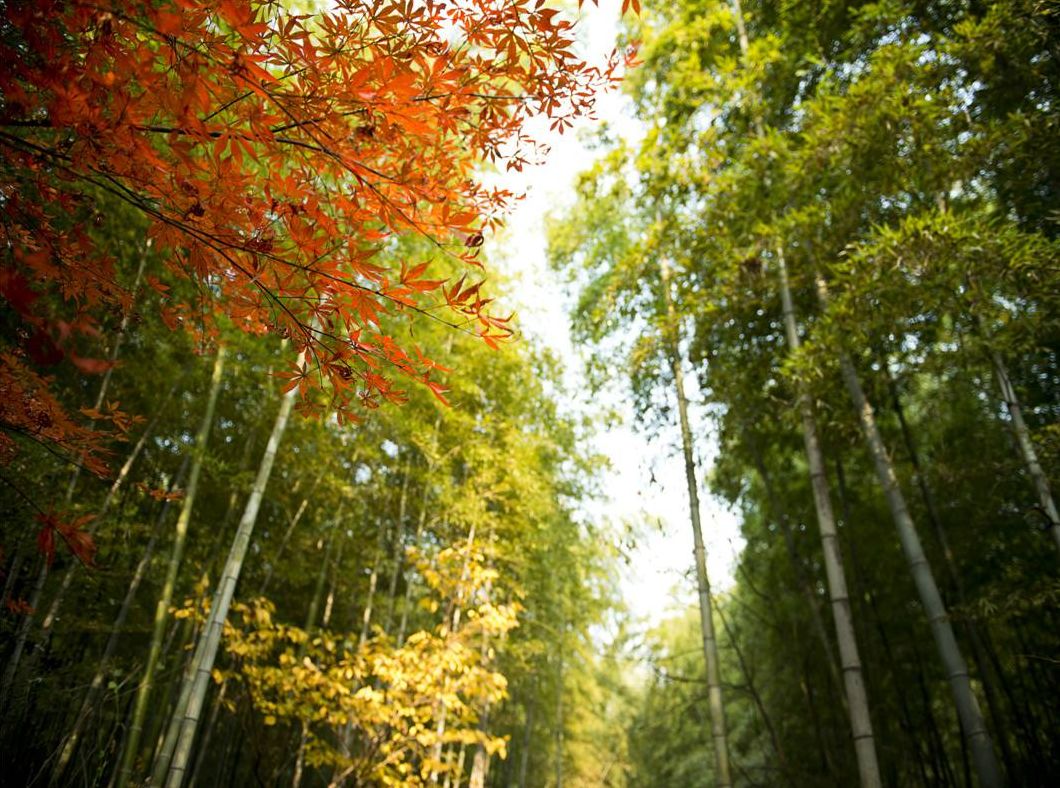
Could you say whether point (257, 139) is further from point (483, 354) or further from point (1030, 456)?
point (483, 354)

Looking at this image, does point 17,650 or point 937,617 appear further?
point 17,650

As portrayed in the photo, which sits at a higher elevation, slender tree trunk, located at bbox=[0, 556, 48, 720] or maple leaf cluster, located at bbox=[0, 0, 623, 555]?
maple leaf cluster, located at bbox=[0, 0, 623, 555]

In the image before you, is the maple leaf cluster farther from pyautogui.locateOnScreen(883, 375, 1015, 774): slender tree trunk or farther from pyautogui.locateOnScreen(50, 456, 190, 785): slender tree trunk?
pyautogui.locateOnScreen(883, 375, 1015, 774): slender tree trunk

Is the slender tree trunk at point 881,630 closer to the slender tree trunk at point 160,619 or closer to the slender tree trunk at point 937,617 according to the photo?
the slender tree trunk at point 937,617

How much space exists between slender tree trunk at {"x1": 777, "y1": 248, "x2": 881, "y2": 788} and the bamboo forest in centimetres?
2

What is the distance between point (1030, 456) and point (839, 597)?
107 cm

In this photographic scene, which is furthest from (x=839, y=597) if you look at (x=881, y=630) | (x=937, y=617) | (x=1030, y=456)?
(x=881, y=630)

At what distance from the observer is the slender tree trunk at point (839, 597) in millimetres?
2619

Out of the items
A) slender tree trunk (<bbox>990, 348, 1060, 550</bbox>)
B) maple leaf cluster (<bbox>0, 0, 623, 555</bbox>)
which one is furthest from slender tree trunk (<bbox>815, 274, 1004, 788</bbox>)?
maple leaf cluster (<bbox>0, 0, 623, 555</bbox>)

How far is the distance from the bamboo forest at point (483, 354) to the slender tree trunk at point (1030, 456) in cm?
3

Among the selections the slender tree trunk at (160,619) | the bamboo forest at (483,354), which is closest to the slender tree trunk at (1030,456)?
the bamboo forest at (483,354)

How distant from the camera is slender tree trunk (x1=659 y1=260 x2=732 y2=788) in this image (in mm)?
3277

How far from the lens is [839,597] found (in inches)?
116

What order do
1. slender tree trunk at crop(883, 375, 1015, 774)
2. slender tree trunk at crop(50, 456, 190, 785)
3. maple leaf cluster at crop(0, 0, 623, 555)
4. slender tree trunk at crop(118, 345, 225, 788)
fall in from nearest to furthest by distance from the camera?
maple leaf cluster at crop(0, 0, 623, 555) < slender tree trunk at crop(50, 456, 190, 785) < slender tree trunk at crop(118, 345, 225, 788) < slender tree trunk at crop(883, 375, 1015, 774)
